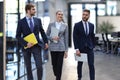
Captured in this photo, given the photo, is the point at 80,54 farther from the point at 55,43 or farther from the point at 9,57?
the point at 9,57

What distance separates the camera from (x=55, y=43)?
719cm

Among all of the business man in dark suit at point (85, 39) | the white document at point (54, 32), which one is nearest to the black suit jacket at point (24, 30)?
the white document at point (54, 32)

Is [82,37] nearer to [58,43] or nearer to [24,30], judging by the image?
[58,43]

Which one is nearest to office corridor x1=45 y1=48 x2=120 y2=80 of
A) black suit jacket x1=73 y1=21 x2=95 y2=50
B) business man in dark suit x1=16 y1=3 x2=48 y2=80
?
black suit jacket x1=73 y1=21 x2=95 y2=50

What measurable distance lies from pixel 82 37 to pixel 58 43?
570mm

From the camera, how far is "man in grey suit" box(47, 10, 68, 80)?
23.5 ft

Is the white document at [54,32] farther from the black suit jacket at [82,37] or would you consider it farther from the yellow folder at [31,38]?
the yellow folder at [31,38]

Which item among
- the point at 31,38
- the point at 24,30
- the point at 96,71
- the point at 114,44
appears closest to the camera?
the point at 31,38

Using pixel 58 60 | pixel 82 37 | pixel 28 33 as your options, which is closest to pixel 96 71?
pixel 82 37

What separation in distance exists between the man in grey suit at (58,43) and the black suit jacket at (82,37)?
30 cm

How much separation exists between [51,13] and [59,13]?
34.2 ft

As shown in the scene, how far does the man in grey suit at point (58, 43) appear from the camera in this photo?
281 inches

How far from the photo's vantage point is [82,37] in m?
7.39

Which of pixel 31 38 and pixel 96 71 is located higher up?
pixel 31 38
